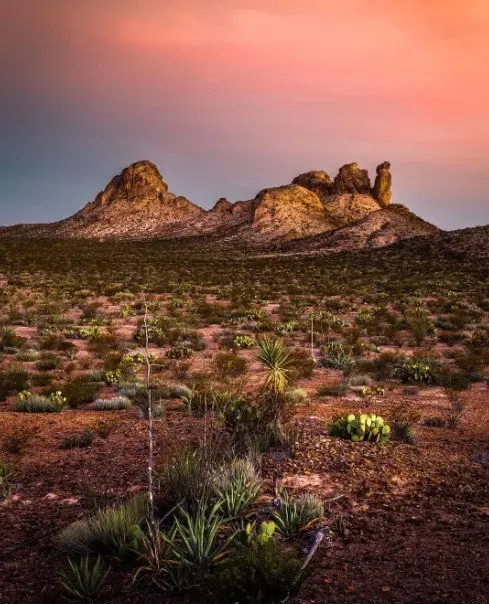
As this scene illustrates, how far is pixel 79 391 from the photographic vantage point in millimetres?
9727

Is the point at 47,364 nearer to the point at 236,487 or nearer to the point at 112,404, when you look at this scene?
the point at 112,404

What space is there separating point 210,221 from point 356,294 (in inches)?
4052

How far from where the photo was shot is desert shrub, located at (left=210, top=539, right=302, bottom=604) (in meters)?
3.34

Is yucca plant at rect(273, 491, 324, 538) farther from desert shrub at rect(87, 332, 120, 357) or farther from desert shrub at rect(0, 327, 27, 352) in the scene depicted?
desert shrub at rect(0, 327, 27, 352)

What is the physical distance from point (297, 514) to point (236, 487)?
65 cm

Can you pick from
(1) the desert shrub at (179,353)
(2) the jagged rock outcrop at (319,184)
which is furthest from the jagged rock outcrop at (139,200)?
(1) the desert shrub at (179,353)

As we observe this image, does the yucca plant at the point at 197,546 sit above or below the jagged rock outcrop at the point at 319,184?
below

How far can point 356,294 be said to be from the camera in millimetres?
29719

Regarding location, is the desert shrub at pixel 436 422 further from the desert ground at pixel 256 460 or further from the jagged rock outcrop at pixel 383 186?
the jagged rock outcrop at pixel 383 186

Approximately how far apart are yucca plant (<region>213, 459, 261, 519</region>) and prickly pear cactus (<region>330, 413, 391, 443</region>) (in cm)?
190

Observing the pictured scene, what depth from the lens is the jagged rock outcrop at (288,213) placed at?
4048 inches

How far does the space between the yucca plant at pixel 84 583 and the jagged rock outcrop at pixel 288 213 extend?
95688 mm

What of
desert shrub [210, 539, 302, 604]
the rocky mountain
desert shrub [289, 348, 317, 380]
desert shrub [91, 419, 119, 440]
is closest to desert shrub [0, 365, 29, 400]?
desert shrub [91, 419, 119, 440]

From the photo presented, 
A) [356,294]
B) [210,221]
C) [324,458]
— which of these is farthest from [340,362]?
[210,221]
